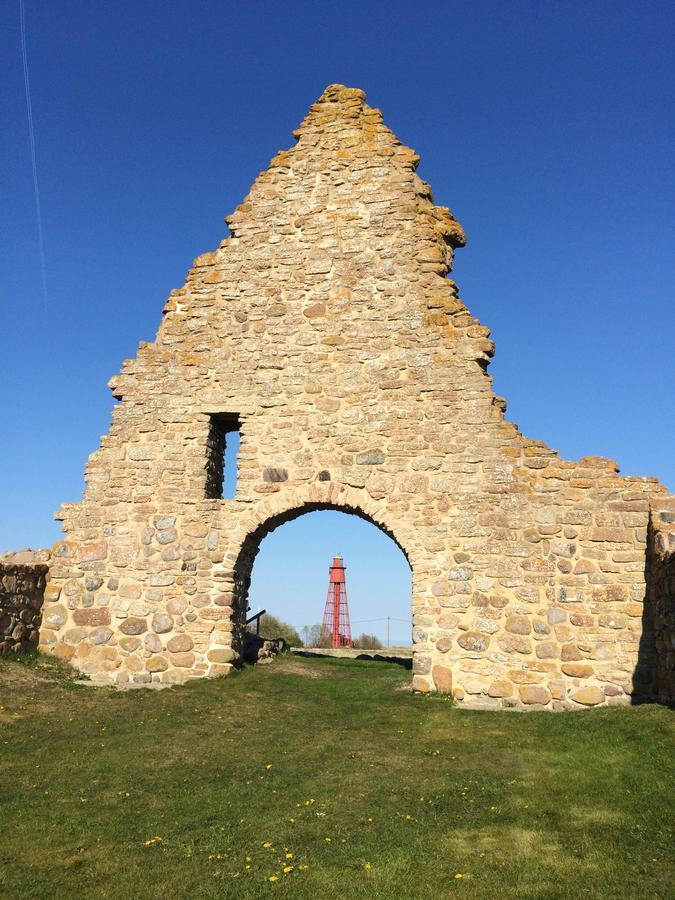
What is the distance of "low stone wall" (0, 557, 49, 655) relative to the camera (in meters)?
10.2

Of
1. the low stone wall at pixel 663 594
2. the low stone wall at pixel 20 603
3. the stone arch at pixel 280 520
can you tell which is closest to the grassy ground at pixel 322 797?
the low stone wall at pixel 663 594

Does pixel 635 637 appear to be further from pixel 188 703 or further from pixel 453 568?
pixel 188 703

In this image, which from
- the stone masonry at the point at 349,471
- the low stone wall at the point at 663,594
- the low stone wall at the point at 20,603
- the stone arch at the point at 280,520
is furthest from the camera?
the stone arch at the point at 280,520

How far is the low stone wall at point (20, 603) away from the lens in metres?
10.2

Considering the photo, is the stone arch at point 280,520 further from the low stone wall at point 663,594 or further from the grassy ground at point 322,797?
the low stone wall at point 663,594

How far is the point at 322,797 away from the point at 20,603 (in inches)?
260

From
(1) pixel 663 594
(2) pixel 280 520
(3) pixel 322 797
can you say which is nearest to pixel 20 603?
→ (2) pixel 280 520

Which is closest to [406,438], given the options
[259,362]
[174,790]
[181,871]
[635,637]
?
[259,362]

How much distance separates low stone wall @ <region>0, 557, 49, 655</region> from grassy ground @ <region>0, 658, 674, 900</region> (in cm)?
110

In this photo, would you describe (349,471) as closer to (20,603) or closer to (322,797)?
(20,603)

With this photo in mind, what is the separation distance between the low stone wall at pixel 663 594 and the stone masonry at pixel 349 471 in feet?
0.41

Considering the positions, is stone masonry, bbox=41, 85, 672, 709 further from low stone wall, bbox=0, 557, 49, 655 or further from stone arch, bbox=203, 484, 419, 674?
low stone wall, bbox=0, 557, 49, 655

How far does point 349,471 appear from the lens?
35.0 ft

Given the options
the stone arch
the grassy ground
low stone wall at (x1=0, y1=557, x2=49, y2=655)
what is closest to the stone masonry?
the stone arch
